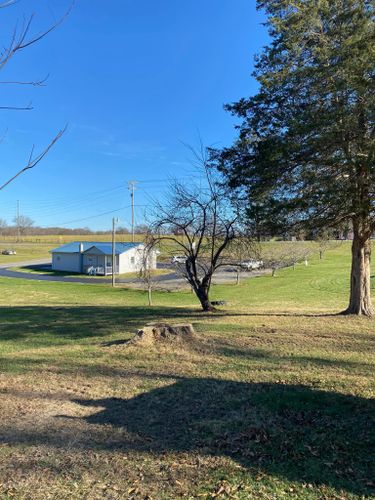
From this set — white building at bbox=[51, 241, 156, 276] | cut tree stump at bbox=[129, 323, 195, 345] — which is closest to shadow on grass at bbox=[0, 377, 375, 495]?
A: cut tree stump at bbox=[129, 323, 195, 345]

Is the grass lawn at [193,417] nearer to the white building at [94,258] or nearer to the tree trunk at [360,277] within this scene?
the tree trunk at [360,277]

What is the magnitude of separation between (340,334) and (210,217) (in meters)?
7.12

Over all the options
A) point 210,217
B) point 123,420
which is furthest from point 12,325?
point 123,420

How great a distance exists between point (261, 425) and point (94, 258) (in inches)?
2163

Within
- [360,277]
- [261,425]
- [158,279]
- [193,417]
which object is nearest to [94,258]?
[158,279]

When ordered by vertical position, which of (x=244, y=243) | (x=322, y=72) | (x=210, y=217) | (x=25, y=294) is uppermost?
(x=322, y=72)

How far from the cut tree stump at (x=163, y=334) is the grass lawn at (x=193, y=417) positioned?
246mm

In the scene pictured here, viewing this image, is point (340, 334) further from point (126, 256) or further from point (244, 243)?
point (126, 256)

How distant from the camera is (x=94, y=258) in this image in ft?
189

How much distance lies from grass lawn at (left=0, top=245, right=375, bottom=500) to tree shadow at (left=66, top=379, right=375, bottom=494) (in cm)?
1

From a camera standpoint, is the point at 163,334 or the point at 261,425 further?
the point at 163,334

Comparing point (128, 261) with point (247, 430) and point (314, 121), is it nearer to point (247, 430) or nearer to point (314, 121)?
point (314, 121)

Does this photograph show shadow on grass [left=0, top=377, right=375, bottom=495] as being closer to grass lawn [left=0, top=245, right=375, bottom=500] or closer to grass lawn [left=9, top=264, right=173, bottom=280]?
grass lawn [left=0, top=245, right=375, bottom=500]

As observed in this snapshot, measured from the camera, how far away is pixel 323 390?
5438 mm
